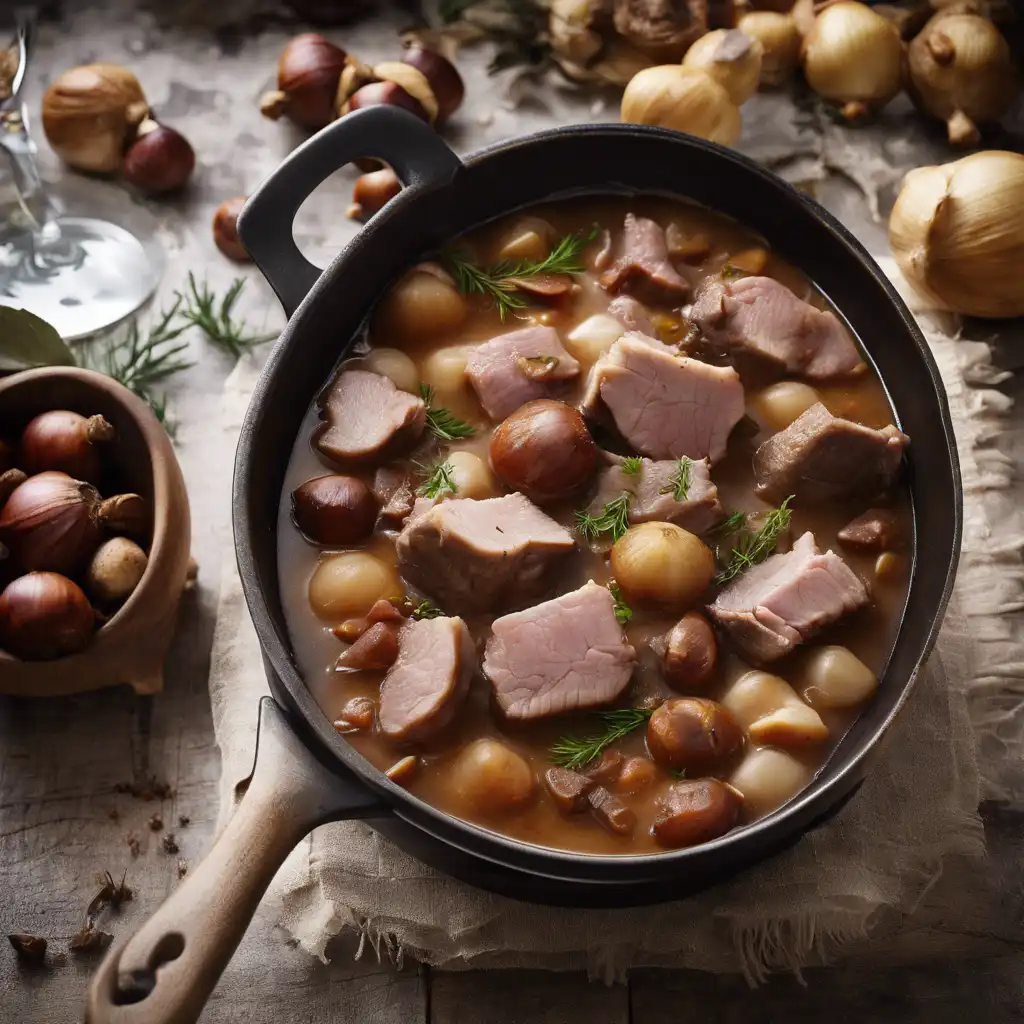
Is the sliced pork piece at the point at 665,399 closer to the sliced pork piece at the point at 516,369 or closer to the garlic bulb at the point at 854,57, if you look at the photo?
the sliced pork piece at the point at 516,369

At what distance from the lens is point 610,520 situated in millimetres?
2266

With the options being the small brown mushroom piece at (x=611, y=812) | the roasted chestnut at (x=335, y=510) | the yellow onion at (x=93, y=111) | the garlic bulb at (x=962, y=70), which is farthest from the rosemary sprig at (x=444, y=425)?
the garlic bulb at (x=962, y=70)

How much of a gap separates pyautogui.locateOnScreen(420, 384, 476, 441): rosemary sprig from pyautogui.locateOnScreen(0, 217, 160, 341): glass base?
108 centimetres

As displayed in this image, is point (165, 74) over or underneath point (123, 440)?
over

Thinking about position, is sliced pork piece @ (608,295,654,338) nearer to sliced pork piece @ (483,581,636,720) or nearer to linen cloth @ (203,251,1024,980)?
sliced pork piece @ (483,581,636,720)

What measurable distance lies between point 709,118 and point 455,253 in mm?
786

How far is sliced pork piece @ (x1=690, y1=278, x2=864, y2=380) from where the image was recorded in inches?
96.5

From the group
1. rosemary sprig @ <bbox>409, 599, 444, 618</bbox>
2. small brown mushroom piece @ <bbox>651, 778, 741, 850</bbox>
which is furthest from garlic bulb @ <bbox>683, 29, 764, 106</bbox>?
small brown mushroom piece @ <bbox>651, 778, 741, 850</bbox>

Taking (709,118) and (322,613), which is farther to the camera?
(709,118)

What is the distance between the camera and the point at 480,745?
203 cm

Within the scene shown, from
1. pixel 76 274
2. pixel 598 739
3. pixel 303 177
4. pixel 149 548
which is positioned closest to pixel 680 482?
pixel 598 739

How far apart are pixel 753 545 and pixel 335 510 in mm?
816

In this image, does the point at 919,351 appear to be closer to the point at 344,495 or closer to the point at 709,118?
the point at 709,118

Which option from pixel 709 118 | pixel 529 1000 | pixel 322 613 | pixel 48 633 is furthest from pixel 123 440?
pixel 709 118
